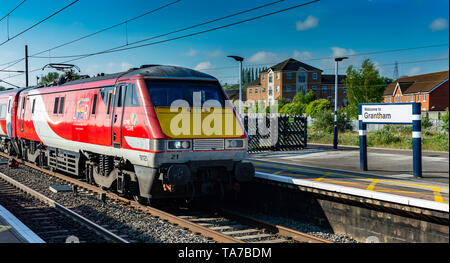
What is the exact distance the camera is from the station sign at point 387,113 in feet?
39.0

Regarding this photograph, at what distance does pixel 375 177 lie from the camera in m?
11.5

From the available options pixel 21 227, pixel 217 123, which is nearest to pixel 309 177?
pixel 217 123

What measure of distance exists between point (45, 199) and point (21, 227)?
3726mm

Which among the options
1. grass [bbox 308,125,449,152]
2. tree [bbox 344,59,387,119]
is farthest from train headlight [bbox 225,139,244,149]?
tree [bbox 344,59,387,119]

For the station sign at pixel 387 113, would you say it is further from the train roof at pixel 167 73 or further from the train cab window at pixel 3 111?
the train cab window at pixel 3 111

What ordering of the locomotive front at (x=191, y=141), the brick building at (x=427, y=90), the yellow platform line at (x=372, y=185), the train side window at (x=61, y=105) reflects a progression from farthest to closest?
the brick building at (x=427, y=90)
the train side window at (x=61, y=105)
the yellow platform line at (x=372, y=185)
the locomotive front at (x=191, y=141)

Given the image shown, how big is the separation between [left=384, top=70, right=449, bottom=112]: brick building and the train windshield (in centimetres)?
5224

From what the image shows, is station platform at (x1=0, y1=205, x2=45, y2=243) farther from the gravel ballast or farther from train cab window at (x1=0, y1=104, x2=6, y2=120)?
train cab window at (x1=0, y1=104, x2=6, y2=120)

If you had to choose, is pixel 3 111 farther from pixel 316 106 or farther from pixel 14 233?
pixel 316 106

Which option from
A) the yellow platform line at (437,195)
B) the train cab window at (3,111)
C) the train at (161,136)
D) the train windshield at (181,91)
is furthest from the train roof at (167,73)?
the train cab window at (3,111)

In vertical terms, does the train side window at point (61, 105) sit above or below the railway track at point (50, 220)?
above

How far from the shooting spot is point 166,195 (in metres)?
9.57

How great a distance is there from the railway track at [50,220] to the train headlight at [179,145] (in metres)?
2.13
